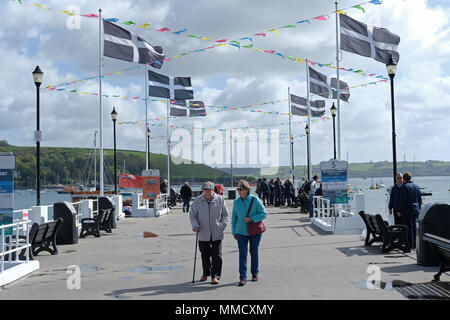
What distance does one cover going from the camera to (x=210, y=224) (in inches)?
396

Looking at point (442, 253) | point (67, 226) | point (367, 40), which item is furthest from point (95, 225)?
point (442, 253)

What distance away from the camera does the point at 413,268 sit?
36.6ft

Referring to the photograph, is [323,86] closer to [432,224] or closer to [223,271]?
[432,224]

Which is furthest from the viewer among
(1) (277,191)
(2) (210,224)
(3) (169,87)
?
(1) (277,191)

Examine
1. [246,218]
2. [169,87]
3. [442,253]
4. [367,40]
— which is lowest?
[442,253]

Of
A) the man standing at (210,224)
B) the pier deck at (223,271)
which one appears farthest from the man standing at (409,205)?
the man standing at (210,224)

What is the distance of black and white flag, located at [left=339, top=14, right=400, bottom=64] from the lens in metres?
22.1

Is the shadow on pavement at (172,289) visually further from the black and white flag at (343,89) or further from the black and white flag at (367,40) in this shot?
the black and white flag at (343,89)

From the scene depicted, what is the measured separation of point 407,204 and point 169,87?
23971 millimetres

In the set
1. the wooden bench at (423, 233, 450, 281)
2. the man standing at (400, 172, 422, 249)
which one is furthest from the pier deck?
the man standing at (400, 172, 422, 249)
